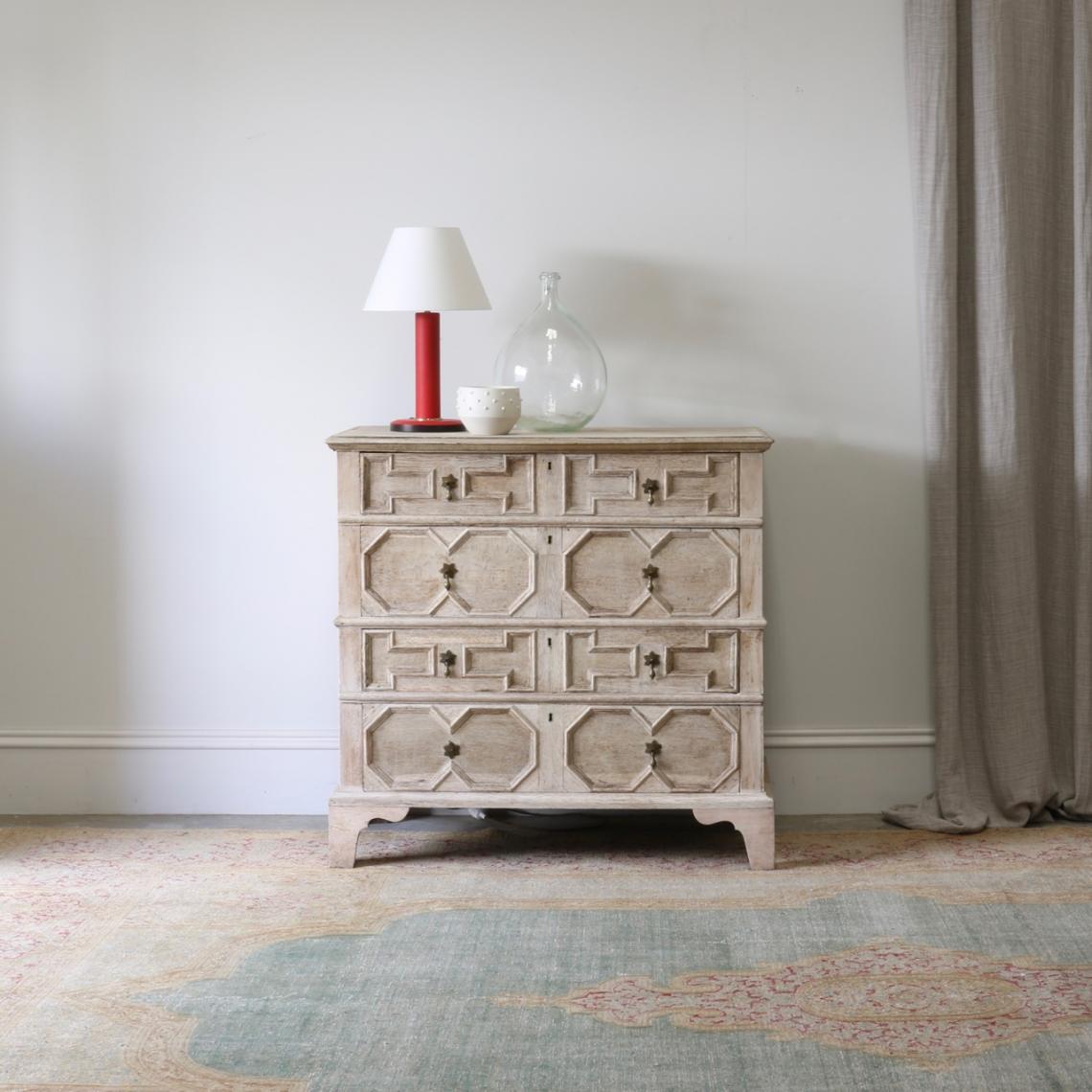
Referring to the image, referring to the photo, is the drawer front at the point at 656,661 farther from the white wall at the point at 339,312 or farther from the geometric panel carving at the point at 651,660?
the white wall at the point at 339,312

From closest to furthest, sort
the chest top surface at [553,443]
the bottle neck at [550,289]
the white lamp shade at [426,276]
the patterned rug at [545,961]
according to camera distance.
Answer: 1. the patterned rug at [545,961]
2. the chest top surface at [553,443]
3. the white lamp shade at [426,276]
4. the bottle neck at [550,289]

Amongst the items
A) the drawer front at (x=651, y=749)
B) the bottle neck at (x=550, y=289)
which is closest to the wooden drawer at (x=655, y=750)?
the drawer front at (x=651, y=749)

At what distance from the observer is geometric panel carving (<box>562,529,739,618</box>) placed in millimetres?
2928

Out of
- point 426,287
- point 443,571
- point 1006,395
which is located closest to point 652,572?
point 443,571

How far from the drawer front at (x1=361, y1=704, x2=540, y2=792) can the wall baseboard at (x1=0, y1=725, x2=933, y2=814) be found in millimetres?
463

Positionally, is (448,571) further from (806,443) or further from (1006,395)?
(1006,395)

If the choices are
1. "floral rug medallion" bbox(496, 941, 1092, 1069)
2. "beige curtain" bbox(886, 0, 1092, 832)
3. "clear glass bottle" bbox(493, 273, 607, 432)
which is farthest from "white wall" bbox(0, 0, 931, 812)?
"floral rug medallion" bbox(496, 941, 1092, 1069)

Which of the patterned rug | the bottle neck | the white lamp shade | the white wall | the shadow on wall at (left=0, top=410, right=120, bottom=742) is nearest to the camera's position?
the patterned rug

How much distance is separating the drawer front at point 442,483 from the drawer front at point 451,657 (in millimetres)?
255

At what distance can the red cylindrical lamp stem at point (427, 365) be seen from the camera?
3.09 m

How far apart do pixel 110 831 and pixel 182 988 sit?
39.3 inches

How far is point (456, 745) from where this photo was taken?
296 cm

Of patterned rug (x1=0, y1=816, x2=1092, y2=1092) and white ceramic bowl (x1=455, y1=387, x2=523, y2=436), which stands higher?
white ceramic bowl (x1=455, y1=387, x2=523, y2=436)

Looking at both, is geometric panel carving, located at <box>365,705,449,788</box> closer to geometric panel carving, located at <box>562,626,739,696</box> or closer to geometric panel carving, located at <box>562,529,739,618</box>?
geometric panel carving, located at <box>562,626,739,696</box>
